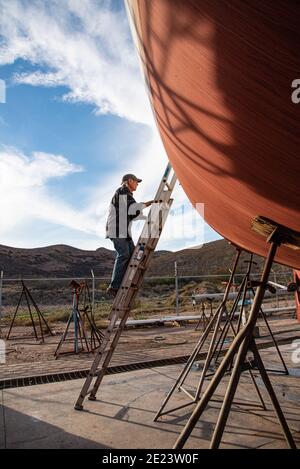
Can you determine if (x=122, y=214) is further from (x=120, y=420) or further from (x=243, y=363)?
(x=243, y=363)

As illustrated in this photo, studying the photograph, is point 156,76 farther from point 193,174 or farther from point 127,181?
point 127,181

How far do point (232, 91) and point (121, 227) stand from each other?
2620 mm

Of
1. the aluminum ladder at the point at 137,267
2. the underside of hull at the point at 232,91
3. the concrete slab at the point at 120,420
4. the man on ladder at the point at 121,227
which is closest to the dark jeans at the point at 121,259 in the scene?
the man on ladder at the point at 121,227

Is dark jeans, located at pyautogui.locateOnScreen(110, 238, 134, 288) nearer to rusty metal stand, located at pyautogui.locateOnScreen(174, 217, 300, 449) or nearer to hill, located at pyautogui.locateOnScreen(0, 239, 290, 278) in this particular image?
rusty metal stand, located at pyautogui.locateOnScreen(174, 217, 300, 449)

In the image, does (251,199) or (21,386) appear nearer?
Result: (251,199)

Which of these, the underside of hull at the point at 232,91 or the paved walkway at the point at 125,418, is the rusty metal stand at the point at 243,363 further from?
the paved walkway at the point at 125,418

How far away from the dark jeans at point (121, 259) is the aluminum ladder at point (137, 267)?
0.84 feet

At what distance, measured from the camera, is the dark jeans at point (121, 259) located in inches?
163

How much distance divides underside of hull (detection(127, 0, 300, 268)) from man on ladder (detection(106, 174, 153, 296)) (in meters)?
1.62

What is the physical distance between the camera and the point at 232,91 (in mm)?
1811

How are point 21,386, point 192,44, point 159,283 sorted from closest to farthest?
point 192,44 < point 21,386 < point 159,283

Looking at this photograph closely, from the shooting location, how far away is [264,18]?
58.9 inches
